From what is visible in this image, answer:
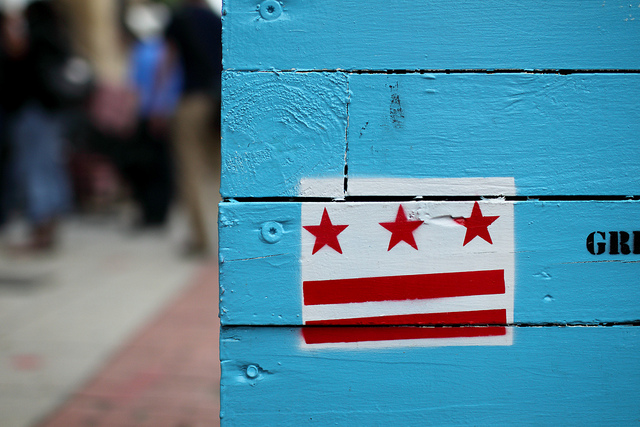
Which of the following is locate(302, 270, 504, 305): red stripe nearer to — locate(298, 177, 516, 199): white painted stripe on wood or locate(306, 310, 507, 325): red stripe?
locate(306, 310, 507, 325): red stripe

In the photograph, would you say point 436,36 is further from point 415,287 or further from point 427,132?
point 415,287

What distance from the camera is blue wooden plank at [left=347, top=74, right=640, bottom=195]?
3.66 feet

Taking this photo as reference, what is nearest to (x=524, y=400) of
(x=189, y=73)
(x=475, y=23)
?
(x=475, y=23)

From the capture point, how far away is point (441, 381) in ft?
3.82

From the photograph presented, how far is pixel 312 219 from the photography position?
1123mm

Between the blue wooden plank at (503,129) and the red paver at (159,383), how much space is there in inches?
53.1

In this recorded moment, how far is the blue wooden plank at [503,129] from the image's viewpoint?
112 centimetres

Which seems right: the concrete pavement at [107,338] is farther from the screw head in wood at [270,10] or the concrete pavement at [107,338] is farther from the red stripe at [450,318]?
the screw head in wood at [270,10]

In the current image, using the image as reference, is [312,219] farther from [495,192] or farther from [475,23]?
[475,23]

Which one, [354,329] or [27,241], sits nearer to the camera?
[354,329]

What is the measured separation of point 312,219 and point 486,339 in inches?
17.0

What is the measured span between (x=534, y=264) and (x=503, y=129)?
28 cm

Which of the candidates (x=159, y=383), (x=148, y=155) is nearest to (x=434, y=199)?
(x=159, y=383)

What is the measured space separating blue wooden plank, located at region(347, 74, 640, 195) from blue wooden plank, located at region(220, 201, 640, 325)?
6 centimetres
